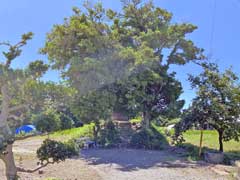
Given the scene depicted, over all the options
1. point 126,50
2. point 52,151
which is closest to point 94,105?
point 126,50

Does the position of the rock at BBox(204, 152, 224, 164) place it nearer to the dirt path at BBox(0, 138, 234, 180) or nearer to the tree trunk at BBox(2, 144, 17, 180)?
the dirt path at BBox(0, 138, 234, 180)

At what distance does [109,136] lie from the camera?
13.4 metres

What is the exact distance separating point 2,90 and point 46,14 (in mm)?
8106

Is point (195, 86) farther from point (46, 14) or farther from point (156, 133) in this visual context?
point (46, 14)

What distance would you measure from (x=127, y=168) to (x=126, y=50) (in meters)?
5.62

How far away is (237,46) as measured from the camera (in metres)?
13.8

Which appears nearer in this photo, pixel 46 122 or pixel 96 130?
pixel 46 122

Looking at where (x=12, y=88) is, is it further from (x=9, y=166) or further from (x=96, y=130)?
(x=96, y=130)

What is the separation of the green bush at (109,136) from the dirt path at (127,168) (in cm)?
192

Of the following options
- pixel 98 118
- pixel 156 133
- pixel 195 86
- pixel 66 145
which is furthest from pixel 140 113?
pixel 66 145

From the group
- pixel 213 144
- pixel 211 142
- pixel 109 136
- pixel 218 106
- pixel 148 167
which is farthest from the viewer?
pixel 211 142

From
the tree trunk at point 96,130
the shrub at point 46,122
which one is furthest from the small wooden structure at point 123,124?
the shrub at point 46,122

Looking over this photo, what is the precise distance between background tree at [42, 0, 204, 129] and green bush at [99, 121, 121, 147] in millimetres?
1519

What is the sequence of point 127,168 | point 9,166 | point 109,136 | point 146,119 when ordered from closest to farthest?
point 9,166
point 127,168
point 109,136
point 146,119
